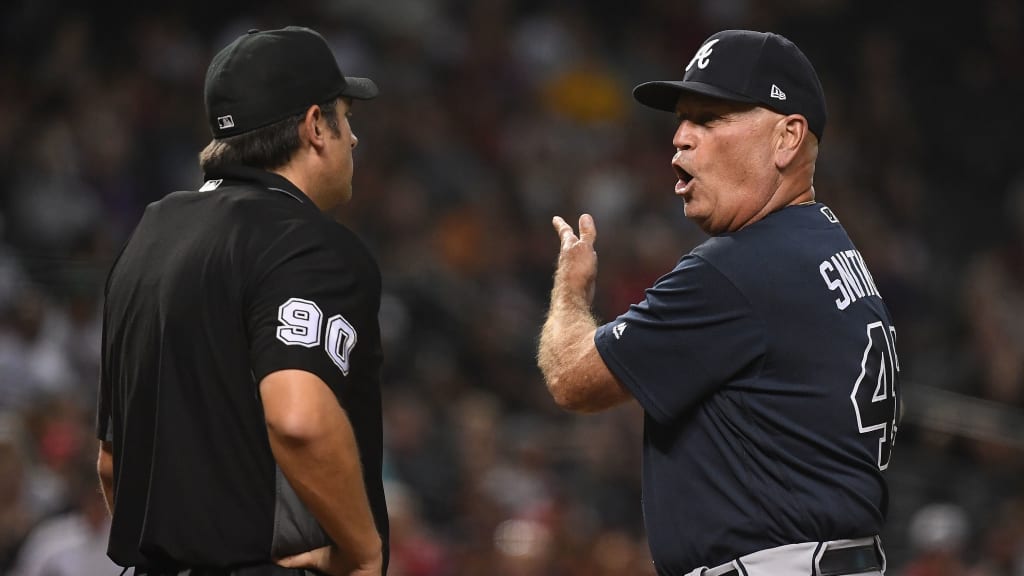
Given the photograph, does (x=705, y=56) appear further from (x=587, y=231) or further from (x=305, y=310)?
(x=305, y=310)

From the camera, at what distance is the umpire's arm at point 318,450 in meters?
2.96

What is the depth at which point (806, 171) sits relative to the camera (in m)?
3.68

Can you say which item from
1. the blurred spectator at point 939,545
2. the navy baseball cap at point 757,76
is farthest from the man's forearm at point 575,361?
the blurred spectator at point 939,545

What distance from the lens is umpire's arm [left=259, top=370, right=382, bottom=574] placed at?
2955mm

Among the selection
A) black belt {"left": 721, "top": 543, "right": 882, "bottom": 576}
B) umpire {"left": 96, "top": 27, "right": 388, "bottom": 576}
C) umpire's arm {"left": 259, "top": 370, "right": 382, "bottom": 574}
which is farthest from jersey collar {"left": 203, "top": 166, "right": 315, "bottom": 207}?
black belt {"left": 721, "top": 543, "right": 882, "bottom": 576}

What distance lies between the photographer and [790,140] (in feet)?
11.8

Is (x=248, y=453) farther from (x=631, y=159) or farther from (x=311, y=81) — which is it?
(x=631, y=159)

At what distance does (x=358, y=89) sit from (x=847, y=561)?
1.61 meters

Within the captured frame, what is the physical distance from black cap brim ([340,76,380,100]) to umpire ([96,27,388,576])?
0.08m

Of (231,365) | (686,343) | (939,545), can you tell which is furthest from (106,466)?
(939,545)

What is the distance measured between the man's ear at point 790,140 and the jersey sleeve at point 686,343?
36 centimetres

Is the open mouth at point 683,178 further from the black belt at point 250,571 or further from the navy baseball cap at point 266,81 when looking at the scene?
the black belt at point 250,571

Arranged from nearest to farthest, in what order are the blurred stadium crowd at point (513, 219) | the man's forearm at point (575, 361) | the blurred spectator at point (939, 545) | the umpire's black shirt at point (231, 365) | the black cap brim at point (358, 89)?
the umpire's black shirt at point (231, 365)
the black cap brim at point (358, 89)
the man's forearm at point (575, 361)
the blurred stadium crowd at point (513, 219)
the blurred spectator at point (939, 545)

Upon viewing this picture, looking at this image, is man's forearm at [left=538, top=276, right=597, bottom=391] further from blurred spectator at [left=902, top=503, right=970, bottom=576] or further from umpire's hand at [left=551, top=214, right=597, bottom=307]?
blurred spectator at [left=902, top=503, right=970, bottom=576]
